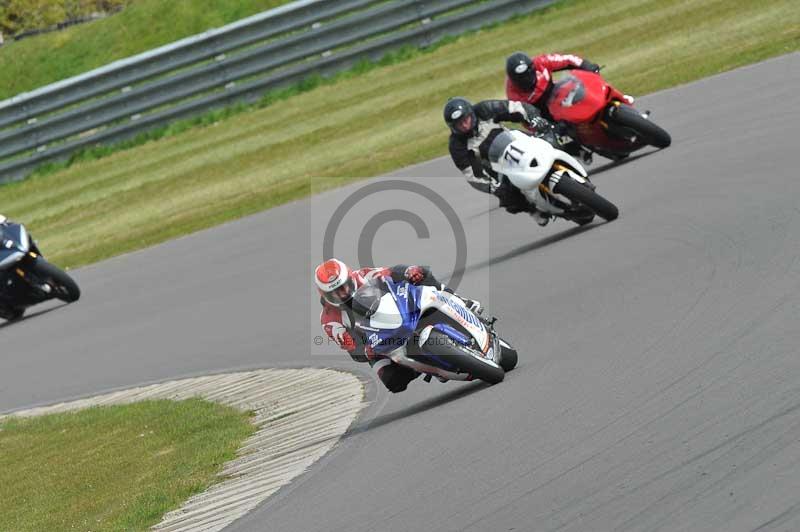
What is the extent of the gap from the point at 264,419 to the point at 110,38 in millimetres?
27581

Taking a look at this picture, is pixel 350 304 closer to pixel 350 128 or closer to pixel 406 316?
pixel 406 316

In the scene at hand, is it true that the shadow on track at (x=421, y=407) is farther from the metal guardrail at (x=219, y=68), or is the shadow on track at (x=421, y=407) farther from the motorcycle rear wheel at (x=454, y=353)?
the metal guardrail at (x=219, y=68)

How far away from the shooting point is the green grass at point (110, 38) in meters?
34.9

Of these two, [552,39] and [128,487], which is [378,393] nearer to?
[128,487]

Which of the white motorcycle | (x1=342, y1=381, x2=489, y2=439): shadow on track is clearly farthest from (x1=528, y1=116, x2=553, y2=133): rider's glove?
(x1=342, y1=381, x2=489, y2=439): shadow on track

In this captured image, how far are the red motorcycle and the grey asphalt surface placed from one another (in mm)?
254

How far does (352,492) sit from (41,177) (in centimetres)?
2090

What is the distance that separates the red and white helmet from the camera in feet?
28.6

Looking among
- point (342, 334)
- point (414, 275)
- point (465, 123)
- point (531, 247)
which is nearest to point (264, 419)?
point (342, 334)

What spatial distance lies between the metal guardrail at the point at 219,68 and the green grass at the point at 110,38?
767 centimetres

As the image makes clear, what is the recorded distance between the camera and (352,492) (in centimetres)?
755

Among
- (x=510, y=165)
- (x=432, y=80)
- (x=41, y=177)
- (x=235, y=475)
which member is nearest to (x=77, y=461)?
(x=235, y=475)

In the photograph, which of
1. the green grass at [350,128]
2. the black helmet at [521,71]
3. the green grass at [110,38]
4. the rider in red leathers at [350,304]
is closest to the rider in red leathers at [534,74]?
the black helmet at [521,71]

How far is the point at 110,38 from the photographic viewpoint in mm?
36438
